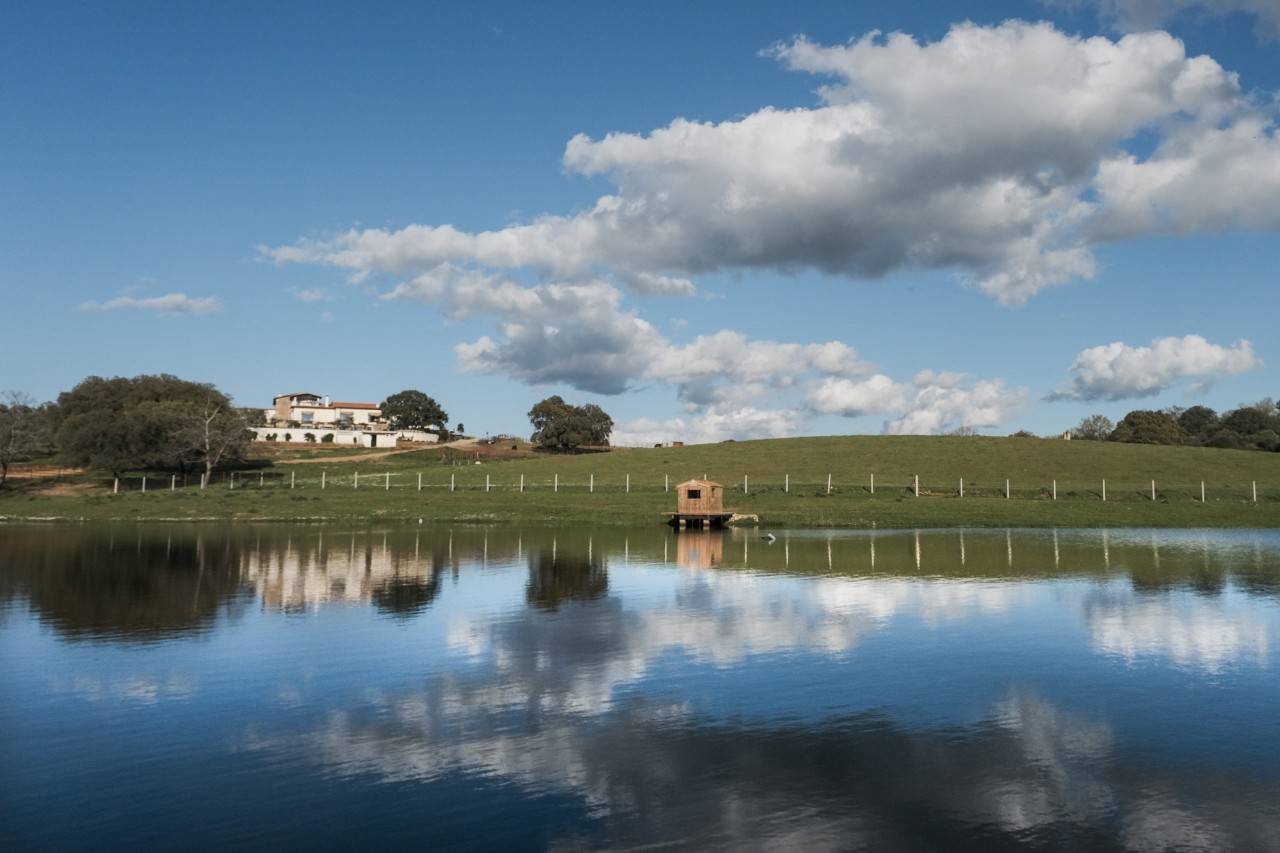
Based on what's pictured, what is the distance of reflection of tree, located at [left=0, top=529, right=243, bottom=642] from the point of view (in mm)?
26875

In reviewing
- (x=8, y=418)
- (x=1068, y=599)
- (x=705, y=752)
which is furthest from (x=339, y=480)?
(x=705, y=752)

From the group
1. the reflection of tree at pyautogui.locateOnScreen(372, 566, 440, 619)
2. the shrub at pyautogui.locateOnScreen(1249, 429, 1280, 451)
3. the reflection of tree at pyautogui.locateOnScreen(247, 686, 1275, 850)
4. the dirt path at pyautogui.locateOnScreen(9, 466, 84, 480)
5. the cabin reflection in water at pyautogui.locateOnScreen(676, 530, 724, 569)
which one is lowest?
the reflection of tree at pyautogui.locateOnScreen(247, 686, 1275, 850)

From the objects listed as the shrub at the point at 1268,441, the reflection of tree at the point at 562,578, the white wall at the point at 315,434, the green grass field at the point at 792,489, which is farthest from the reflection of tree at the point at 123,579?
the shrub at the point at 1268,441

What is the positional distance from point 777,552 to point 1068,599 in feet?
58.8

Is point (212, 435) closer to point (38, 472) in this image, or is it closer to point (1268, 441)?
point (38, 472)

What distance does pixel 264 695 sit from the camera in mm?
18391

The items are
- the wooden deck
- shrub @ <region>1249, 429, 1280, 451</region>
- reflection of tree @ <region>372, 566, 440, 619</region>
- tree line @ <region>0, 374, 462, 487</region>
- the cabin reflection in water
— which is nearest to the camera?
reflection of tree @ <region>372, 566, 440, 619</region>

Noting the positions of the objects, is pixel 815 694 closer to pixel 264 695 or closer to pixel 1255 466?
pixel 264 695

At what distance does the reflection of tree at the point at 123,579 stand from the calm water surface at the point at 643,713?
0.28 meters

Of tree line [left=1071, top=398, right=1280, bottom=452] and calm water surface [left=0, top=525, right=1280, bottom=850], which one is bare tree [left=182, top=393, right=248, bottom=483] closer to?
calm water surface [left=0, top=525, right=1280, bottom=850]

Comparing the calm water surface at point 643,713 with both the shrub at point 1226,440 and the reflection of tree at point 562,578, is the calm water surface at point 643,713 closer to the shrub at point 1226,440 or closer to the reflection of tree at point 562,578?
the reflection of tree at point 562,578

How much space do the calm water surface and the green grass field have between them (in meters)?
35.4

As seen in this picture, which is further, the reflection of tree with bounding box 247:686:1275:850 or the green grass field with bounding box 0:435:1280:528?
the green grass field with bounding box 0:435:1280:528

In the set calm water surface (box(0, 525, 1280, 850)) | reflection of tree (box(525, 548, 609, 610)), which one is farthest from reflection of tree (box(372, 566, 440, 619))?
reflection of tree (box(525, 548, 609, 610))
